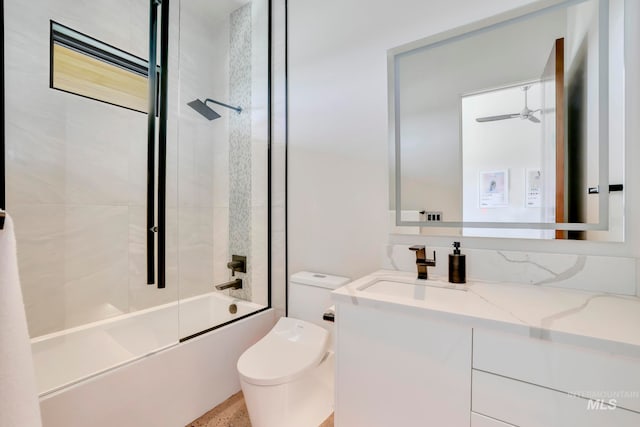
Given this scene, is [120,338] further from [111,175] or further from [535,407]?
[535,407]

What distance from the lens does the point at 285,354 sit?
4.43 ft

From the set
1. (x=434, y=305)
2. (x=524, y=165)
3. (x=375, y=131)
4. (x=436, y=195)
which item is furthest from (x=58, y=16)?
(x=524, y=165)

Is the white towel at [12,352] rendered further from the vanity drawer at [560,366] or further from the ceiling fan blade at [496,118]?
the ceiling fan blade at [496,118]

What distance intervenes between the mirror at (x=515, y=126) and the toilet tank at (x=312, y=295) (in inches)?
18.6

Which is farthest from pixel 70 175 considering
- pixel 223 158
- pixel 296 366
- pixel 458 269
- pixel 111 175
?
pixel 458 269

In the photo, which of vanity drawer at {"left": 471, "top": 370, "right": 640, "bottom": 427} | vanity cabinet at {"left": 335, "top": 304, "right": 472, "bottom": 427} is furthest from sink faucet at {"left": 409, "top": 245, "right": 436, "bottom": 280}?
vanity drawer at {"left": 471, "top": 370, "right": 640, "bottom": 427}

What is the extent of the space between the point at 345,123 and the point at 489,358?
1294 millimetres

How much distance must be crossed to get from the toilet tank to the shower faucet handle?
549 mm

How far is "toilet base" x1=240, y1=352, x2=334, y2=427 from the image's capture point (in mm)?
1148

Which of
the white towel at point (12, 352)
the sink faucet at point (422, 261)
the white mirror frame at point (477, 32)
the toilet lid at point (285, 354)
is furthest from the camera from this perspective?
the sink faucet at point (422, 261)

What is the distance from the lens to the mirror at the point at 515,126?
1067 millimetres

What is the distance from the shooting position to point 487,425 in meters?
0.80

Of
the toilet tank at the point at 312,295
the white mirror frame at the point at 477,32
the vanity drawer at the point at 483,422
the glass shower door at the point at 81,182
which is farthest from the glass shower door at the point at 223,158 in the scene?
the vanity drawer at the point at 483,422

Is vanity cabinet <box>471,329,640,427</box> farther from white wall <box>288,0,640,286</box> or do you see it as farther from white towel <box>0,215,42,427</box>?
white towel <box>0,215,42,427</box>
